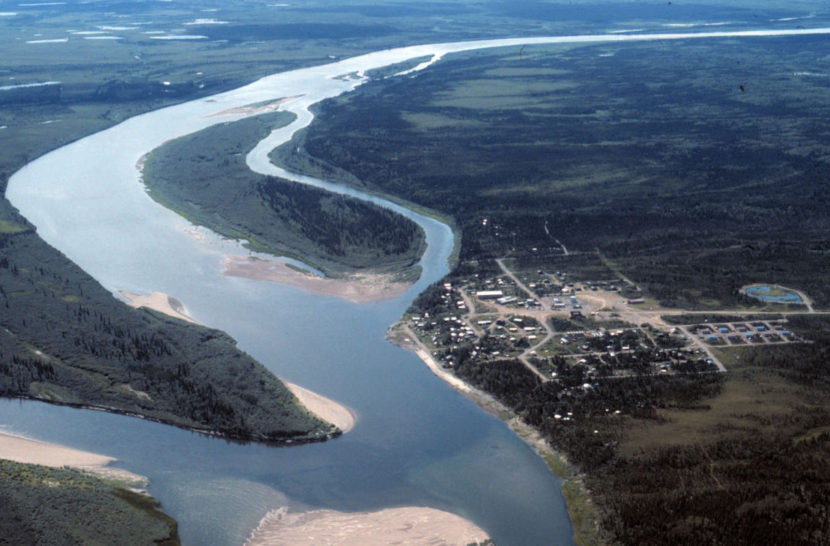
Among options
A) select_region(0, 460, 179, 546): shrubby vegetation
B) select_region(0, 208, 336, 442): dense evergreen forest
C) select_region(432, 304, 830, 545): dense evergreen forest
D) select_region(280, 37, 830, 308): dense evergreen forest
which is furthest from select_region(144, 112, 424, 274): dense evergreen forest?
select_region(0, 460, 179, 546): shrubby vegetation

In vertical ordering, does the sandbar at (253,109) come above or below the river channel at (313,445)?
above

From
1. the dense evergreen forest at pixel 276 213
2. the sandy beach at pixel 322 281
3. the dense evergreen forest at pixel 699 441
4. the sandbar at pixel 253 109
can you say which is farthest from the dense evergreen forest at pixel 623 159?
the dense evergreen forest at pixel 699 441

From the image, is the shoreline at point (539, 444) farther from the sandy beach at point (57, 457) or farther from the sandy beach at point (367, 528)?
the sandy beach at point (57, 457)

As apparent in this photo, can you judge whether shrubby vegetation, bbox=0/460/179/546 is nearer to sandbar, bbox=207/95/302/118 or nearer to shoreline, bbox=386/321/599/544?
shoreline, bbox=386/321/599/544

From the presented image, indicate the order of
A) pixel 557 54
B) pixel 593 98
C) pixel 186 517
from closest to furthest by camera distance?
1. pixel 186 517
2. pixel 593 98
3. pixel 557 54

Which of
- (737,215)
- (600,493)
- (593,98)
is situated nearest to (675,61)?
(593,98)

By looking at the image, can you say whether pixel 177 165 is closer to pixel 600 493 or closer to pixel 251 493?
pixel 251 493

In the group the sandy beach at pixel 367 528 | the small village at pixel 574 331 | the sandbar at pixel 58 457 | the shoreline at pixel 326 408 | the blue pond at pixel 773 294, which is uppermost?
the blue pond at pixel 773 294
